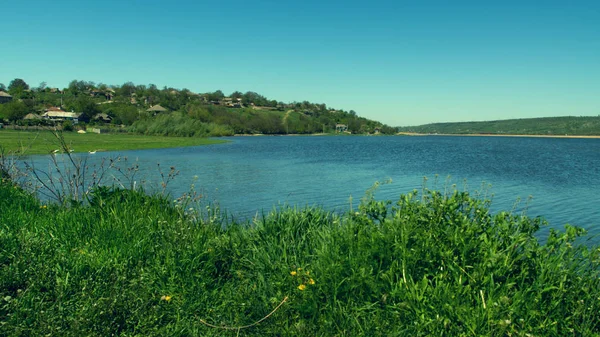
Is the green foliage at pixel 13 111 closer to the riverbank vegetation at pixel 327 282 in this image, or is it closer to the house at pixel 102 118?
the house at pixel 102 118

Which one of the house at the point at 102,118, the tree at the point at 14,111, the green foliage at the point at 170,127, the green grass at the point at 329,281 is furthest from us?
the house at the point at 102,118

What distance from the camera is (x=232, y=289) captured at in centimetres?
588

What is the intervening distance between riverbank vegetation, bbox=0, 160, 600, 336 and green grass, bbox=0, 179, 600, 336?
2 cm

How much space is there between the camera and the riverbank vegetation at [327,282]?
4688 mm

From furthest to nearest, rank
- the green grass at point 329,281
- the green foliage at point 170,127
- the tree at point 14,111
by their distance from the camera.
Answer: the green foliage at point 170,127 < the tree at point 14,111 < the green grass at point 329,281

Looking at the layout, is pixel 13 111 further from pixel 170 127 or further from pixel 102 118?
pixel 170 127

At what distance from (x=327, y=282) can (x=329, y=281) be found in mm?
32

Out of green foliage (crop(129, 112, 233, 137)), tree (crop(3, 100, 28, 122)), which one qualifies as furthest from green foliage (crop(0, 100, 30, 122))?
green foliage (crop(129, 112, 233, 137))

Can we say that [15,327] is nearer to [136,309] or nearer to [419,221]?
[136,309]

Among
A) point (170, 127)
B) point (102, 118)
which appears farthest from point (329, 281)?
point (102, 118)

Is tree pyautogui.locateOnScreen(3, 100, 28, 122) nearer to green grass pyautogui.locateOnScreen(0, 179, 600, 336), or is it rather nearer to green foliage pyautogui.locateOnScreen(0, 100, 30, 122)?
green foliage pyautogui.locateOnScreen(0, 100, 30, 122)

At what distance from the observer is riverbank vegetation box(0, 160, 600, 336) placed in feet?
15.4

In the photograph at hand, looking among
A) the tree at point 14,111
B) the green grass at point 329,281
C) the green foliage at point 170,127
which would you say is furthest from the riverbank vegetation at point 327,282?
the tree at point 14,111

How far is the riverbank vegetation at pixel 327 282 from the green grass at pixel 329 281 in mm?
18
